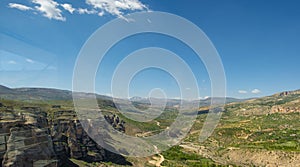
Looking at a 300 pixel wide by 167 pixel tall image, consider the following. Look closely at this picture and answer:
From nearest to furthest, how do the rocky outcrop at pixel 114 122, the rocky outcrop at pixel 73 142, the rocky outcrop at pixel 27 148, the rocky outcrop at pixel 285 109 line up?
the rocky outcrop at pixel 27 148 → the rocky outcrop at pixel 73 142 → the rocky outcrop at pixel 114 122 → the rocky outcrop at pixel 285 109

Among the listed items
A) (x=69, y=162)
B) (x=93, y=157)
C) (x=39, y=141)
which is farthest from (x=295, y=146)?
(x=39, y=141)

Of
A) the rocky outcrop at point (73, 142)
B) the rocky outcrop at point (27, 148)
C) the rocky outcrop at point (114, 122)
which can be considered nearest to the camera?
the rocky outcrop at point (27, 148)

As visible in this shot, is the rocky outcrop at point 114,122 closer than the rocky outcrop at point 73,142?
No

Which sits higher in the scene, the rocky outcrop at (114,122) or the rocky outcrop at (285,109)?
the rocky outcrop at (285,109)

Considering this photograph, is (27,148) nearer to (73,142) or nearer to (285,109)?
(73,142)

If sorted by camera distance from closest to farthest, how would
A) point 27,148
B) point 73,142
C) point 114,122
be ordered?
point 27,148 → point 73,142 → point 114,122

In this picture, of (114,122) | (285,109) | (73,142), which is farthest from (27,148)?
(285,109)

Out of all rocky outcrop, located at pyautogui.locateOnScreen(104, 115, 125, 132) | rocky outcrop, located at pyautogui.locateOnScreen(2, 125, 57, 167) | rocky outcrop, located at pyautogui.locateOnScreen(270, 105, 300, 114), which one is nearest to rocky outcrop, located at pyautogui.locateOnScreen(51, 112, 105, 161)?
rocky outcrop, located at pyautogui.locateOnScreen(2, 125, 57, 167)

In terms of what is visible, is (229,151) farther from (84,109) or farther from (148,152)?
(84,109)

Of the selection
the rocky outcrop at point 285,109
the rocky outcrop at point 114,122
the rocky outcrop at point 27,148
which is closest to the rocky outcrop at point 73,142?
the rocky outcrop at point 27,148

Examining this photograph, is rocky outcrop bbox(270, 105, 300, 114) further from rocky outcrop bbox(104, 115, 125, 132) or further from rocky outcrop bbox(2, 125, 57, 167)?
rocky outcrop bbox(2, 125, 57, 167)

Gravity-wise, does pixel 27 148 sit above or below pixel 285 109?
below

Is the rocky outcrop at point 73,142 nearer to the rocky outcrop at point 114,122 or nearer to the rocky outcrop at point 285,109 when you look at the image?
the rocky outcrop at point 114,122
